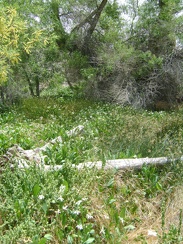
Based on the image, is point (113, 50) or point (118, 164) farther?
point (113, 50)

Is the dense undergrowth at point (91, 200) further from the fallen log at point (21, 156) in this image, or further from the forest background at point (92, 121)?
the fallen log at point (21, 156)

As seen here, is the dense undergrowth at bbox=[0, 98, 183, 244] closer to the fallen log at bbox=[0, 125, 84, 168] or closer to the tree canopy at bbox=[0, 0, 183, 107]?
the fallen log at bbox=[0, 125, 84, 168]

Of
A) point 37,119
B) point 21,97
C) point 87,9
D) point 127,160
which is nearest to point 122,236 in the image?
point 127,160

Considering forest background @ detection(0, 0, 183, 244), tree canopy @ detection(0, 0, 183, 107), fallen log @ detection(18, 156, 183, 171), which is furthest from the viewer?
tree canopy @ detection(0, 0, 183, 107)

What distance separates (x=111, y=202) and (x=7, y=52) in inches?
143

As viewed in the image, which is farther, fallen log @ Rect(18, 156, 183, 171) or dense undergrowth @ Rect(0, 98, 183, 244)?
fallen log @ Rect(18, 156, 183, 171)

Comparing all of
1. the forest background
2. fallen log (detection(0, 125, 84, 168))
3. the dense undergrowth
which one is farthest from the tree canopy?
fallen log (detection(0, 125, 84, 168))

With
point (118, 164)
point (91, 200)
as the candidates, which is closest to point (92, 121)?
point (118, 164)

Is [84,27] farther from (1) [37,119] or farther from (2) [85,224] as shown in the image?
(2) [85,224]

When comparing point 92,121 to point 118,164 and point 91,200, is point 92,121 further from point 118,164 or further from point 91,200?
point 91,200

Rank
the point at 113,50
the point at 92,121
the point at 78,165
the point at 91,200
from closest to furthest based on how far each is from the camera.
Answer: the point at 91,200 < the point at 78,165 < the point at 92,121 < the point at 113,50

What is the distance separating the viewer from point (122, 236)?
2584 mm

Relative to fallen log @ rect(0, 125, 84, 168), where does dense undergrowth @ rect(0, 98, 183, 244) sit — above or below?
below

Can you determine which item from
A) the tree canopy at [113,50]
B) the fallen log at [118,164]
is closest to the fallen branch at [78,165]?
the fallen log at [118,164]
